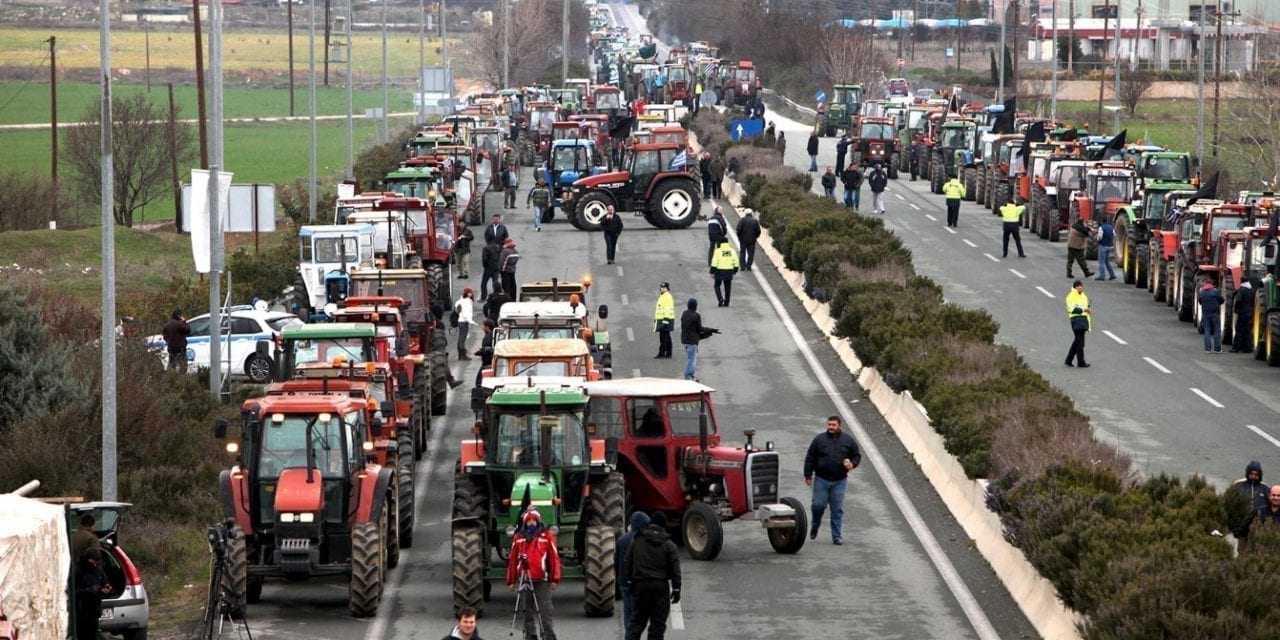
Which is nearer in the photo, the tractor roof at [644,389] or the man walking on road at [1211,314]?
the tractor roof at [644,389]

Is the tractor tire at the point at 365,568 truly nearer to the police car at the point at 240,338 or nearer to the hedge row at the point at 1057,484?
the hedge row at the point at 1057,484

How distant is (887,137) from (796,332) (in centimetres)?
3464

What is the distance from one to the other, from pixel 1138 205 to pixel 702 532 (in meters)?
28.7

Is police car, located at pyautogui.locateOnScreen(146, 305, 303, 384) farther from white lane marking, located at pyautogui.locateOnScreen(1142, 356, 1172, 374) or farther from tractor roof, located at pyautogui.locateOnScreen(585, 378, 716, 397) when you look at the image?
white lane marking, located at pyautogui.locateOnScreen(1142, 356, 1172, 374)

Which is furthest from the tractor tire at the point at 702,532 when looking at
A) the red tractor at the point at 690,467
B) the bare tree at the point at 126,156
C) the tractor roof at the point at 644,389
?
the bare tree at the point at 126,156

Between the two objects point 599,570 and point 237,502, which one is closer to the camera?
point 599,570

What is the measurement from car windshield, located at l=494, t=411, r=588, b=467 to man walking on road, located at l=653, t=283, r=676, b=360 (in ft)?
54.3

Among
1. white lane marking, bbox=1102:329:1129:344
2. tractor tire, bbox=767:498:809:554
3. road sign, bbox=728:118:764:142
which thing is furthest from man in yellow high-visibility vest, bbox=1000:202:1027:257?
tractor tire, bbox=767:498:809:554

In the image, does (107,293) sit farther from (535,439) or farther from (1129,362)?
(1129,362)

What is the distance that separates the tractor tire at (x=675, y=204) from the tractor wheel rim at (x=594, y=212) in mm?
1345

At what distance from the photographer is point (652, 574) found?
61.9ft

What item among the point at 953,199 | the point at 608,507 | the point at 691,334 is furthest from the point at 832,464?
the point at 953,199

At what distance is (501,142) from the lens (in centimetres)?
6975

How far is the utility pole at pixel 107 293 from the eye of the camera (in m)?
23.5
